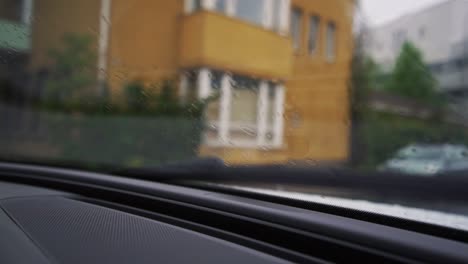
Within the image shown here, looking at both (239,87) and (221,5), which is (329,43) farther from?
(239,87)

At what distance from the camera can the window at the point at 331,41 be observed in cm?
945

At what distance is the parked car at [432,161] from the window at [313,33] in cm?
468

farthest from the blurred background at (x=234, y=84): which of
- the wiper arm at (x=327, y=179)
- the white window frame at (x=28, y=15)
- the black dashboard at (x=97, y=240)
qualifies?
the black dashboard at (x=97, y=240)

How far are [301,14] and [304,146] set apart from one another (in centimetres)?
493

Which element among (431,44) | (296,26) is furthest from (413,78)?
(296,26)

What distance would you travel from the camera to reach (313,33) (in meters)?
9.62

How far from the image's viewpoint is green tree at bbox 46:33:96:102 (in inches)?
210

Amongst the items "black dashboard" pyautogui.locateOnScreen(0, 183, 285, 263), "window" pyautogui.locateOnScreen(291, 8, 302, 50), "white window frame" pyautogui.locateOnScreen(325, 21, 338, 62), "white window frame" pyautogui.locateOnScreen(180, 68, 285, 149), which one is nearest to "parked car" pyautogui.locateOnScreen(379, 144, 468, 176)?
"white window frame" pyautogui.locateOnScreen(180, 68, 285, 149)

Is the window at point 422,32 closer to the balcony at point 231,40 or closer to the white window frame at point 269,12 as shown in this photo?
the balcony at point 231,40

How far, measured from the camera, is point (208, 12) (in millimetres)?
9461

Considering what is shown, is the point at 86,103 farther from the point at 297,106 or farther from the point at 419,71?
the point at 419,71

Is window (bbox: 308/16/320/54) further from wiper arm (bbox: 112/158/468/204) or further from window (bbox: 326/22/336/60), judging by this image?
wiper arm (bbox: 112/158/468/204)

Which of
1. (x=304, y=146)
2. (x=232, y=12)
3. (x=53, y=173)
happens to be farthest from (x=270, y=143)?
(x=232, y=12)

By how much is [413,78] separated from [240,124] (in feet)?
18.0
